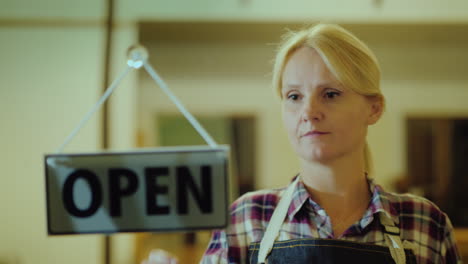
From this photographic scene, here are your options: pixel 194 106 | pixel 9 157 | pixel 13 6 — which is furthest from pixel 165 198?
pixel 194 106

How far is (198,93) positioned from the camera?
3.19 metres

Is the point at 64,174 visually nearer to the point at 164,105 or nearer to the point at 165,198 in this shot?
the point at 165,198

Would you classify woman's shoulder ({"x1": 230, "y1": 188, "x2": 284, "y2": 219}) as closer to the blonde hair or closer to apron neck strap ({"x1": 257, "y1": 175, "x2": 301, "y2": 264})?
apron neck strap ({"x1": 257, "y1": 175, "x2": 301, "y2": 264})

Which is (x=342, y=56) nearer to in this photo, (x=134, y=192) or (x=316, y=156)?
(x=316, y=156)

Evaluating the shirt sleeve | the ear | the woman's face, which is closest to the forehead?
the woman's face

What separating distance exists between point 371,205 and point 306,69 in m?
0.28

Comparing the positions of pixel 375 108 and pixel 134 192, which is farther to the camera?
pixel 375 108

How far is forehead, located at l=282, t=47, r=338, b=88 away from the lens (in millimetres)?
740

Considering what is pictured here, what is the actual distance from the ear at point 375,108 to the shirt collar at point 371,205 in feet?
0.44

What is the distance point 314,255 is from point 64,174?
44cm

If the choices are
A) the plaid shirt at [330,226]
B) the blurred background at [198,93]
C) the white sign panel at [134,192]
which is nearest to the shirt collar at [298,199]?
the plaid shirt at [330,226]

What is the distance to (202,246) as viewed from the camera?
9.12 ft

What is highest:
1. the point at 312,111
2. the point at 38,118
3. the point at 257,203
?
the point at 38,118

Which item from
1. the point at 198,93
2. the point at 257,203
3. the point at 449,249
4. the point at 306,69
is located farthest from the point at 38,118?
the point at 449,249
